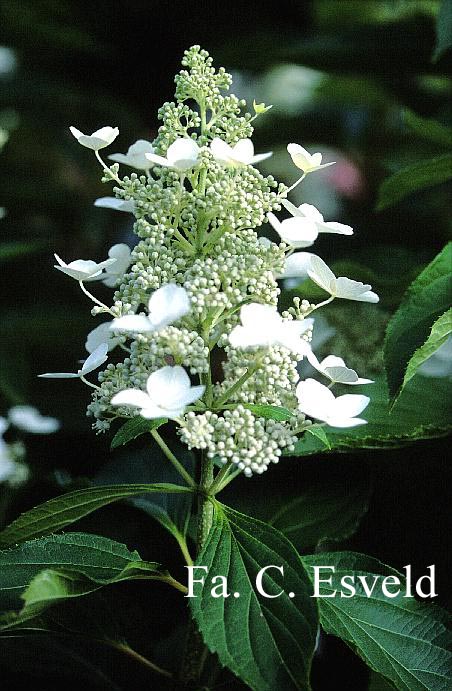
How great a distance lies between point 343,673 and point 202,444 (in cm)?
55

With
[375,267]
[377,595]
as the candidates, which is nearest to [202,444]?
[377,595]

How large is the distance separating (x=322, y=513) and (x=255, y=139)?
1044 mm

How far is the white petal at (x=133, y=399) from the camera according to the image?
62 cm

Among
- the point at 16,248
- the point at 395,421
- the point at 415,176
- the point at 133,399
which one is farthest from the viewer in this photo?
the point at 16,248

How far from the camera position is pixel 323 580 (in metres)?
0.79

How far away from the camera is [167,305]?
0.65 meters

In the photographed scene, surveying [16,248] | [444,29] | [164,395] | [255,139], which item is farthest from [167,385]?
[255,139]

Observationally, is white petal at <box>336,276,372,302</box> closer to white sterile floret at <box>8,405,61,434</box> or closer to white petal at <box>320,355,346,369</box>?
white petal at <box>320,355,346,369</box>

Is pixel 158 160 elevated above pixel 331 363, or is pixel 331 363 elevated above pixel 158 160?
pixel 158 160

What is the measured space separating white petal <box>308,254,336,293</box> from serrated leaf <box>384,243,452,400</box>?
12 cm

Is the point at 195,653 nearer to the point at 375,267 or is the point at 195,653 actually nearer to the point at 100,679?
the point at 100,679

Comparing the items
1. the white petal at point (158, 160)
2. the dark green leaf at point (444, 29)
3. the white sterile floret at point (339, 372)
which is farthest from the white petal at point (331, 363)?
the dark green leaf at point (444, 29)

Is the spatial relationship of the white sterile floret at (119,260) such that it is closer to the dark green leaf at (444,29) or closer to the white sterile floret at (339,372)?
the white sterile floret at (339,372)

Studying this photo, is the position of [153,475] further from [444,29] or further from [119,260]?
[444,29]
